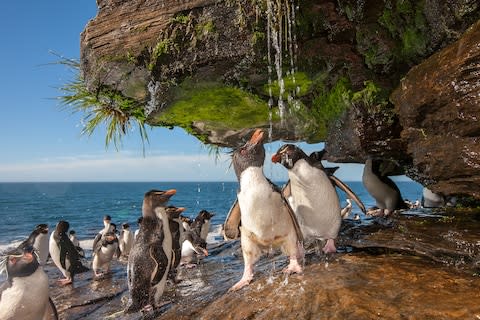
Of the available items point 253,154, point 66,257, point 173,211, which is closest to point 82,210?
point 66,257

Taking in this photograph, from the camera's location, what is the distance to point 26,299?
5289 millimetres

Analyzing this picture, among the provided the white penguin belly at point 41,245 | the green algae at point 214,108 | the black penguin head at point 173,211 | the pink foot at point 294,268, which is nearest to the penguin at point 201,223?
the black penguin head at point 173,211

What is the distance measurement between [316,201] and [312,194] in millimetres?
102

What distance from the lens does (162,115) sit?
7246 mm

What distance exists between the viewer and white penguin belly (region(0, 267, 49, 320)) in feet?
17.1

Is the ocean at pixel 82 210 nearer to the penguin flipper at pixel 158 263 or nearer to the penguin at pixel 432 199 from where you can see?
the penguin at pixel 432 199

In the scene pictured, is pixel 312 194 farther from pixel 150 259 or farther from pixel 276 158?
pixel 150 259

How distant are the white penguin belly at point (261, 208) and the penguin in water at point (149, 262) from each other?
1.46m

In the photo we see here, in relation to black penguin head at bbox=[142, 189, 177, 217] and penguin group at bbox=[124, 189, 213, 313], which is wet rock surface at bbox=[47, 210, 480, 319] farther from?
black penguin head at bbox=[142, 189, 177, 217]

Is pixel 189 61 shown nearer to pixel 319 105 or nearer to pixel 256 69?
pixel 256 69

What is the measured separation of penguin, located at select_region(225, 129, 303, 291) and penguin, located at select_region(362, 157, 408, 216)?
3.93 meters

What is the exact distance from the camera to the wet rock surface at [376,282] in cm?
300

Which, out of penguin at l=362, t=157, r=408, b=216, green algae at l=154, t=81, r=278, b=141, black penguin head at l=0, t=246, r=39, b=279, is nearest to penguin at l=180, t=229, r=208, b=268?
green algae at l=154, t=81, r=278, b=141

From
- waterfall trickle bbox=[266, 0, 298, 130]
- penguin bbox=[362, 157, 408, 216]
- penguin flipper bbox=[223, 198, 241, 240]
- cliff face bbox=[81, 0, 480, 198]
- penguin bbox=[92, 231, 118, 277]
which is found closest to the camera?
cliff face bbox=[81, 0, 480, 198]
